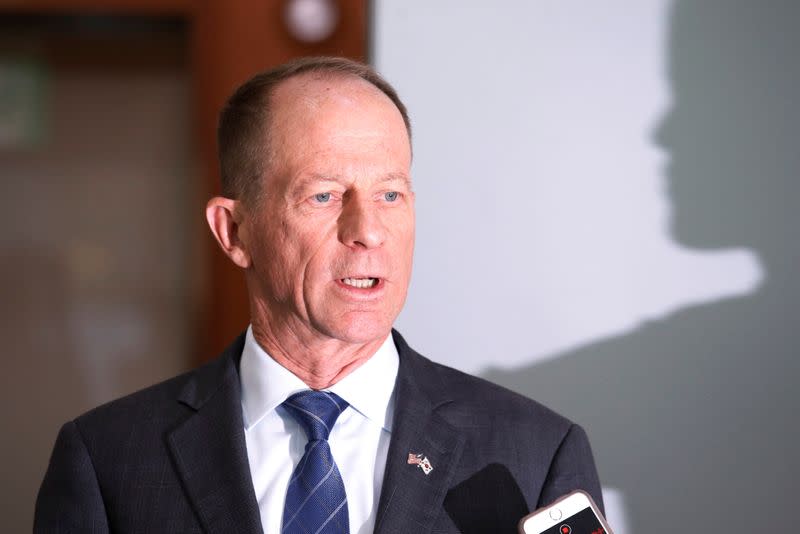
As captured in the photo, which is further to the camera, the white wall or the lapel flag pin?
the white wall

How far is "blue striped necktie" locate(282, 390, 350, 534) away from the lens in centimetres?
123

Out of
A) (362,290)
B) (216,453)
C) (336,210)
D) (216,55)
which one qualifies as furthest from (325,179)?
(216,55)

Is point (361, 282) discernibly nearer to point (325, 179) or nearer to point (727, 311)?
point (325, 179)

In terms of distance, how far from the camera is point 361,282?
1319 mm

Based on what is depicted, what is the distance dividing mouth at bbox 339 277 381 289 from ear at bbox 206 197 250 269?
0.18m

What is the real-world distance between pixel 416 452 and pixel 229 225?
0.42 m

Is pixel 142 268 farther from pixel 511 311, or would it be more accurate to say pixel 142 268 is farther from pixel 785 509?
pixel 785 509

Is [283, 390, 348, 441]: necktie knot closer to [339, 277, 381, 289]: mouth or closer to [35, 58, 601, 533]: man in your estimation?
[35, 58, 601, 533]: man

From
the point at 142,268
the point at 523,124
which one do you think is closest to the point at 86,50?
the point at 142,268

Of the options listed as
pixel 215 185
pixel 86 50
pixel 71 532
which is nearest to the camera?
pixel 71 532

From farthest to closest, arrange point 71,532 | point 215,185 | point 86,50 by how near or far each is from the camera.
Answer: point 86,50, point 215,185, point 71,532

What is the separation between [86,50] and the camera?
272 cm

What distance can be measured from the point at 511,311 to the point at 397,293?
487mm

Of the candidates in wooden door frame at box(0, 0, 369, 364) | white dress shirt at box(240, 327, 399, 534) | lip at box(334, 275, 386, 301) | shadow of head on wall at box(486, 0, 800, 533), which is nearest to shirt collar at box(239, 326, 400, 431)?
white dress shirt at box(240, 327, 399, 534)
